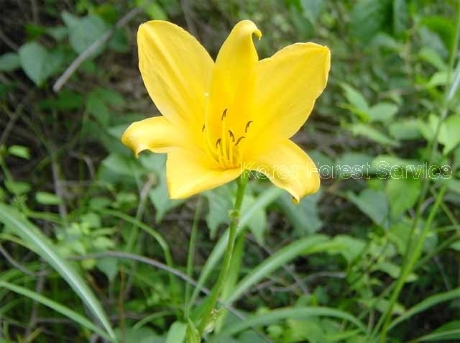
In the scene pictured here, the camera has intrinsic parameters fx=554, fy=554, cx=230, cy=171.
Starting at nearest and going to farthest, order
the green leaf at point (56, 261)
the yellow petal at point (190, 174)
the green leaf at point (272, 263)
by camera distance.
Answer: the yellow petal at point (190, 174) < the green leaf at point (56, 261) < the green leaf at point (272, 263)

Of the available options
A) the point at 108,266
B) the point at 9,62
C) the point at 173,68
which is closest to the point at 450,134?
A: the point at 173,68

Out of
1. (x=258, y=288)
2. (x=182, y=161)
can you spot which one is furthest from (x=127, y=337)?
(x=182, y=161)

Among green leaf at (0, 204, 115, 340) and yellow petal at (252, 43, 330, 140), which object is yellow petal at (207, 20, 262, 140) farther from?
green leaf at (0, 204, 115, 340)

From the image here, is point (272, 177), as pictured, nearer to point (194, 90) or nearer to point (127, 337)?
point (194, 90)

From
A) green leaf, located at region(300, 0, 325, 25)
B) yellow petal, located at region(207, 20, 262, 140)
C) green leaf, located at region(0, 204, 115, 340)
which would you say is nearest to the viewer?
yellow petal, located at region(207, 20, 262, 140)

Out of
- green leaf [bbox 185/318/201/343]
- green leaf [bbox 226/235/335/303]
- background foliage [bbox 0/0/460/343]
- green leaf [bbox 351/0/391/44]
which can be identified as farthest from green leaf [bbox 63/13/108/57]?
green leaf [bbox 185/318/201/343]

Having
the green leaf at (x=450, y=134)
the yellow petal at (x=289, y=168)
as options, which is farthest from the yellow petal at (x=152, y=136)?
the green leaf at (x=450, y=134)

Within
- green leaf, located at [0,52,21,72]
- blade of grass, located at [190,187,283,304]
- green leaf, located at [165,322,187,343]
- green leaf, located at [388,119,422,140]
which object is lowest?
green leaf, located at [388,119,422,140]

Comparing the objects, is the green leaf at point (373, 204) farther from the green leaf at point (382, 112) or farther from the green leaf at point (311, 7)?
the green leaf at point (311, 7)

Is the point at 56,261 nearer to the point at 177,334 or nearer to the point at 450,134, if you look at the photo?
the point at 177,334
